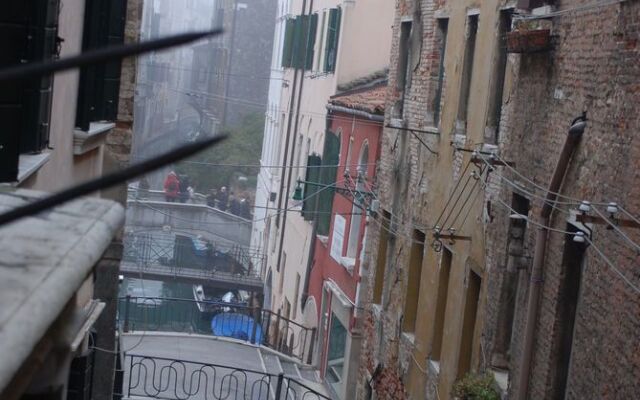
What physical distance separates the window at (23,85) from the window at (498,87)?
20.2 ft

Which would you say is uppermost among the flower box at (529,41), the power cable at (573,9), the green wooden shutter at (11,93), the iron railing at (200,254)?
the power cable at (573,9)

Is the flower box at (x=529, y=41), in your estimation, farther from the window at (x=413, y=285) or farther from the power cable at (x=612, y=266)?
the window at (x=413, y=285)

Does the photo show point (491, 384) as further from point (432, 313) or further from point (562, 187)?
point (432, 313)

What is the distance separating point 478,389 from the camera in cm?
1134

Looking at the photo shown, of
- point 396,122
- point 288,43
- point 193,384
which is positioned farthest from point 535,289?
point 288,43

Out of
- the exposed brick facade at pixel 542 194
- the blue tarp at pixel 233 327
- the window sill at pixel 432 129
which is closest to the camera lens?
the exposed brick facade at pixel 542 194

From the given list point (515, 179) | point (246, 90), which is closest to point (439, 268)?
point (515, 179)

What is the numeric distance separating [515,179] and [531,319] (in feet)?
5.86

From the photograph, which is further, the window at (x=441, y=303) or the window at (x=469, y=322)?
the window at (x=441, y=303)

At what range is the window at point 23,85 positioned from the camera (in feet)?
Answer: 21.9

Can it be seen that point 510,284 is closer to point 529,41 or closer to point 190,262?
point 529,41

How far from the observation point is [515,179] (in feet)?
37.8

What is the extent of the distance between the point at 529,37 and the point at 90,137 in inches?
150

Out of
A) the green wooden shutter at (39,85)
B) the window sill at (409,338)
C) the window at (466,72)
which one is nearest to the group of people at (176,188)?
the window sill at (409,338)
